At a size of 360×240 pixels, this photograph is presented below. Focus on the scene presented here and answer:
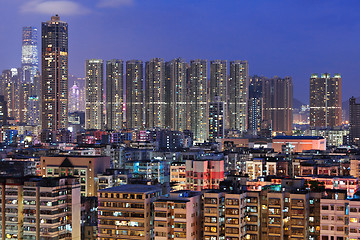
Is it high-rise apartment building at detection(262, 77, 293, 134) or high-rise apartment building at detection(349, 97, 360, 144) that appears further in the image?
high-rise apartment building at detection(262, 77, 293, 134)

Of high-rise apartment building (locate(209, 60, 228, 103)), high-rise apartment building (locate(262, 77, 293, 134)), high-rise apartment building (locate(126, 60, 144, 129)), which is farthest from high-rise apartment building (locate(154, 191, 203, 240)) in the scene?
high-rise apartment building (locate(262, 77, 293, 134))

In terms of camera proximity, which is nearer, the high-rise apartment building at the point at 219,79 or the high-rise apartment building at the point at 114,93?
the high-rise apartment building at the point at 219,79

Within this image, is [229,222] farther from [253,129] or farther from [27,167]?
[253,129]

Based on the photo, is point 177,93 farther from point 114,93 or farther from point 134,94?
point 114,93

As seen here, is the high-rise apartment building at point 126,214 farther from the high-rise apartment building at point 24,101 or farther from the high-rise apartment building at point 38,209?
the high-rise apartment building at point 24,101

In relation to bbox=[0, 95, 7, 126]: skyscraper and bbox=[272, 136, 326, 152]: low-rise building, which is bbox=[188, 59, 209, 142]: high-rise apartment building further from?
bbox=[0, 95, 7, 126]: skyscraper

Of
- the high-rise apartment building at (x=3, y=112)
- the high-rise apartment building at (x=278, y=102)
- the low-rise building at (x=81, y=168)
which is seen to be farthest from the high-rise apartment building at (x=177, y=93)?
the low-rise building at (x=81, y=168)
